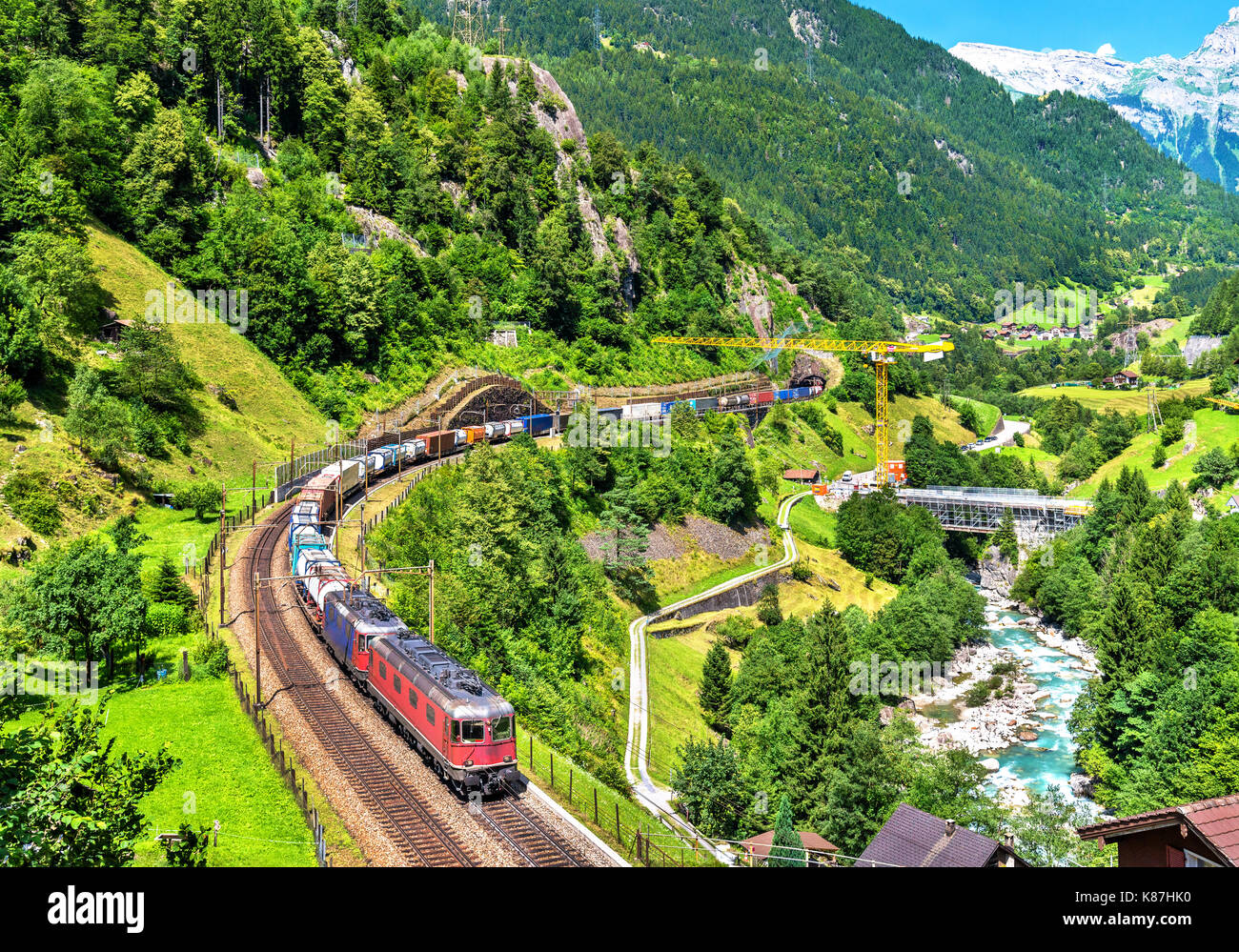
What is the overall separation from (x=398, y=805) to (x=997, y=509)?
4214 inches

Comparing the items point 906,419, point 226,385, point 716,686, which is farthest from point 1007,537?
point 226,385

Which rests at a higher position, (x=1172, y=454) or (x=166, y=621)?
(x=1172, y=454)

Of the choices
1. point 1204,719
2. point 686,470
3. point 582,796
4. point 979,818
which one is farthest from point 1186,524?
point 582,796

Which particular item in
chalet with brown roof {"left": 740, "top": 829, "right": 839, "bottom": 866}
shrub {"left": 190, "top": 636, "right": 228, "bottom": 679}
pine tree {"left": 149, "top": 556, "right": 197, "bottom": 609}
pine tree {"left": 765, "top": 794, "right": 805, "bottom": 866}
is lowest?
chalet with brown roof {"left": 740, "top": 829, "right": 839, "bottom": 866}

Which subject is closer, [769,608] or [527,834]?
[527,834]

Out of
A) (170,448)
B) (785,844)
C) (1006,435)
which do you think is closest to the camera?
(785,844)

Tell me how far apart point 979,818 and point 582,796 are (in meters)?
23.4

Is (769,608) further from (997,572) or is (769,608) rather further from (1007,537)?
(997,572)

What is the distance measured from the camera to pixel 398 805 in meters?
32.6

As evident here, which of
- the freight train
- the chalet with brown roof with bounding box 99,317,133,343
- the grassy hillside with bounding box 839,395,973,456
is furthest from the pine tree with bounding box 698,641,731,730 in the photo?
the grassy hillside with bounding box 839,395,973,456

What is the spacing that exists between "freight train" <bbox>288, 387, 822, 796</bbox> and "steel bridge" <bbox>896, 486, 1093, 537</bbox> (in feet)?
288

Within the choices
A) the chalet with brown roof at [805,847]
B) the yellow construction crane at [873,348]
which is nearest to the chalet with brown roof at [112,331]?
the chalet with brown roof at [805,847]

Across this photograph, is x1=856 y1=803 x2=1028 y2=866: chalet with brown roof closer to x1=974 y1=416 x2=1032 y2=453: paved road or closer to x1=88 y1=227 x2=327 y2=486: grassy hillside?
x1=88 y1=227 x2=327 y2=486: grassy hillside

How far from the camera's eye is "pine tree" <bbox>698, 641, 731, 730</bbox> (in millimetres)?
68188
